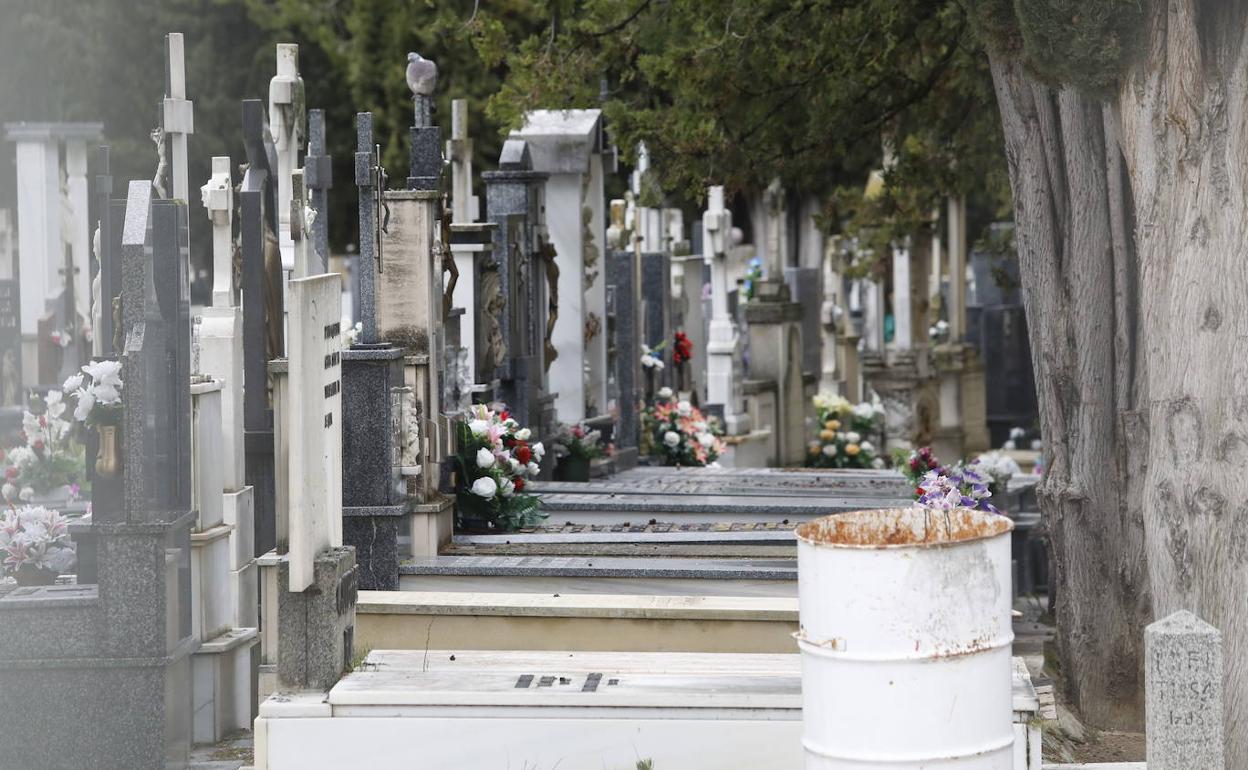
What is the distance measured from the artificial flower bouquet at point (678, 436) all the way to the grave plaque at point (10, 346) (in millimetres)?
4933

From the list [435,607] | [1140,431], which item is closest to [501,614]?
[435,607]

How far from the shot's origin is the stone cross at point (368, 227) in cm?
927

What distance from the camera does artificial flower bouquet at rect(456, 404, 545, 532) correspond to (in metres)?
10.4

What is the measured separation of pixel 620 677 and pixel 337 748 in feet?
3.04

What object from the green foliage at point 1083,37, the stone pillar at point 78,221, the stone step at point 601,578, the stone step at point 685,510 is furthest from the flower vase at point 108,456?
the stone pillar at point 78,221

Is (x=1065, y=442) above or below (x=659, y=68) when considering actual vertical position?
below

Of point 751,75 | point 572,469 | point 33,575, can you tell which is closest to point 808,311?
point 572,469

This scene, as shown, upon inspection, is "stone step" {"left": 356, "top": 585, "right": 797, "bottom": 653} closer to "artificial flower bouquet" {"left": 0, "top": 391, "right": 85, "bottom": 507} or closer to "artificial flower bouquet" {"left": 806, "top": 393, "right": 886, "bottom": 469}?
"artificial flower bouquet" {"left": 0, "top": 391, "right": 85, "bottom": 507}

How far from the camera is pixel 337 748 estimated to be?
6191 mm

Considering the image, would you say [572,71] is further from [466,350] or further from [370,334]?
[370,334]

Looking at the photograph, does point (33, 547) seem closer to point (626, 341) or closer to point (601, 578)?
point (601, 578)

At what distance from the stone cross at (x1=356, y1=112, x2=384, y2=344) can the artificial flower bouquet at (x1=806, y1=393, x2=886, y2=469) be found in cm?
1122

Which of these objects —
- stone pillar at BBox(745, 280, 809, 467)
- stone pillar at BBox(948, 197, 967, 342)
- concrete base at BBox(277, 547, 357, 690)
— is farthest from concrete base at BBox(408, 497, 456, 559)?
stone pillar at BBox(948, 197, 967, 342)

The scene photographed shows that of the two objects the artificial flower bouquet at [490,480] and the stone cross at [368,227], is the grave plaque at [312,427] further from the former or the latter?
the artificial flower bouquet at [490,480]
